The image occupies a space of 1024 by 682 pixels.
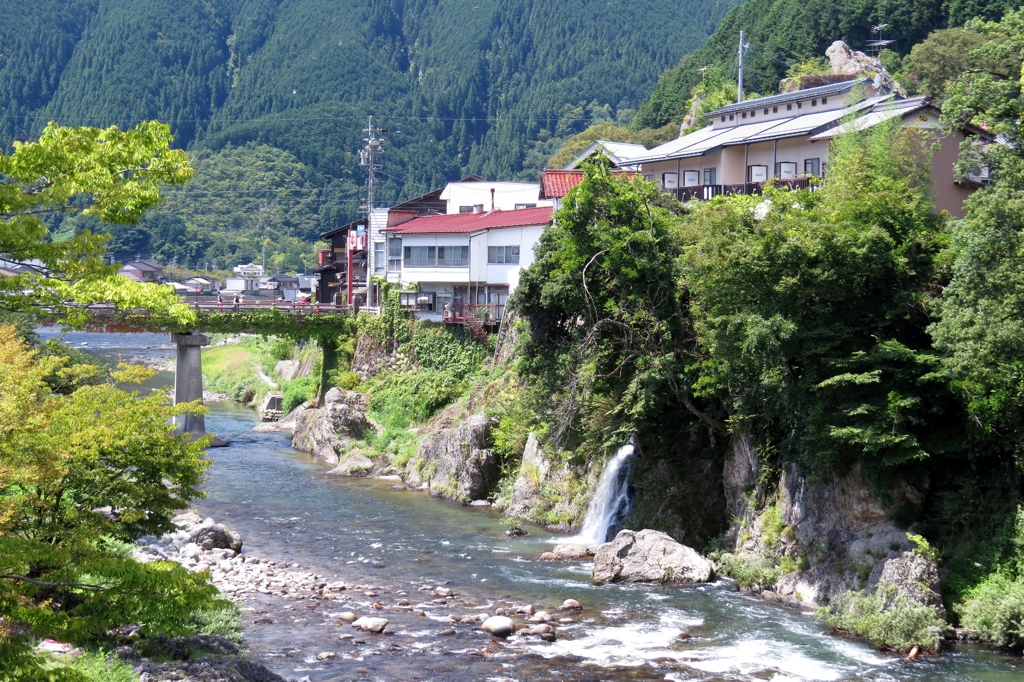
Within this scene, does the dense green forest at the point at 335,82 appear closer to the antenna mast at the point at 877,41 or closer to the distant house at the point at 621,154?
the antenna mast at the point at 877,41

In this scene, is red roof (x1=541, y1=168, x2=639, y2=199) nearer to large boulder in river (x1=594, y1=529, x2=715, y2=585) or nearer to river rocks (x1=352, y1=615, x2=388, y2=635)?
large boulder in river (x1=594, y1=529, x2=715, y2=585)

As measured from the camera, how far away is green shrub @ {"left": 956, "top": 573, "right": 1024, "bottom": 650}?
64.0 ft

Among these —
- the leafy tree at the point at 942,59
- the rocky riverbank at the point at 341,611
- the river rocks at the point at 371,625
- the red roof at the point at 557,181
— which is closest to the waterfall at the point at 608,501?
the rocky riverbank at the point at 341,611

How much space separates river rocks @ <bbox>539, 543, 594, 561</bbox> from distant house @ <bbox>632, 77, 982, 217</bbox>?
12108mm

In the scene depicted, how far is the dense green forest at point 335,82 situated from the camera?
152 metres

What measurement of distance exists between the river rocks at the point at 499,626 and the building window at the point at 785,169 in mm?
23746

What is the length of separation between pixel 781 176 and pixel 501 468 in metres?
15.6

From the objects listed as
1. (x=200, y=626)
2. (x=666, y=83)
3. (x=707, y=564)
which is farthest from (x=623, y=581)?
(x=666, y=83)

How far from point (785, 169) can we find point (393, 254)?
25176mm

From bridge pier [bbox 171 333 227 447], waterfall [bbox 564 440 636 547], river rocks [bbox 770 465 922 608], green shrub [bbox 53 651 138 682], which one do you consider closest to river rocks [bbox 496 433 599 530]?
waterfall [bbox 564 440 636 547]

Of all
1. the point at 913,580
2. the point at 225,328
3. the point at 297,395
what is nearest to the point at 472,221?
the point at 225,328

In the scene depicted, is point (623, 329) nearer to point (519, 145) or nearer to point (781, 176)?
point (781, 176)

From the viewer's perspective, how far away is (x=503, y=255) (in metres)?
52.8

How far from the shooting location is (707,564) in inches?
993
